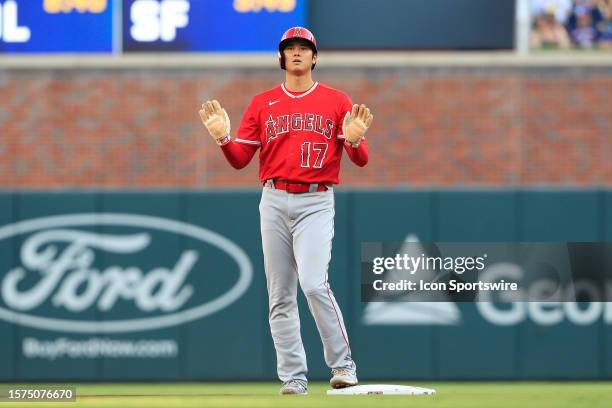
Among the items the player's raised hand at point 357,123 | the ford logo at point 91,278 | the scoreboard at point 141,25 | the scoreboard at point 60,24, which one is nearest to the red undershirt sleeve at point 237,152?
the player's raised hand at point 357,123

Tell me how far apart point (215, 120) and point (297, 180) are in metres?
0.50

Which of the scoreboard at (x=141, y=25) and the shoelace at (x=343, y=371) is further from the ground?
the scoreboard at (x=141, y=25)

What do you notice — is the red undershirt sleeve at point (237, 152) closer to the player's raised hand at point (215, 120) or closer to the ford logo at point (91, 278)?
the player's raised hand at point (215, 120)

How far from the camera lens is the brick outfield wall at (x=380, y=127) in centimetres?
1575

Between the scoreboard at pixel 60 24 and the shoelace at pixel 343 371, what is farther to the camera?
the scoreboard at pixel 60 24

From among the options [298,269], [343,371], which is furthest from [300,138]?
[343,371]

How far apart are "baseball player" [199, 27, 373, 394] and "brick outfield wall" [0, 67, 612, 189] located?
9059 mm

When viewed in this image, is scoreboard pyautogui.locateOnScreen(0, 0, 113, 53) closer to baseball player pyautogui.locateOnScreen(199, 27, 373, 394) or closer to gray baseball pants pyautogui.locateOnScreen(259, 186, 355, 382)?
baseball player pyautogui.locateOnScreen(199, 27, 373, 394)

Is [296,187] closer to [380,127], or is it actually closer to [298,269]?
[298,269]

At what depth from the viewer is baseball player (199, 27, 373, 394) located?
6477 mm

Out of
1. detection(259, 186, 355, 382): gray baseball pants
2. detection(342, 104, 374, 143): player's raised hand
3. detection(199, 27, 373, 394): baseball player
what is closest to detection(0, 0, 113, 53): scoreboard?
detection(199, 27, 373, 394): baseball player

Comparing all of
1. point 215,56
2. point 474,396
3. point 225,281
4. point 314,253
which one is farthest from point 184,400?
point 215,56

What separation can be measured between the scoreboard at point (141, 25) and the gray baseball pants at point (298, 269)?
9.14m

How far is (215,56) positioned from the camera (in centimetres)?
1577
